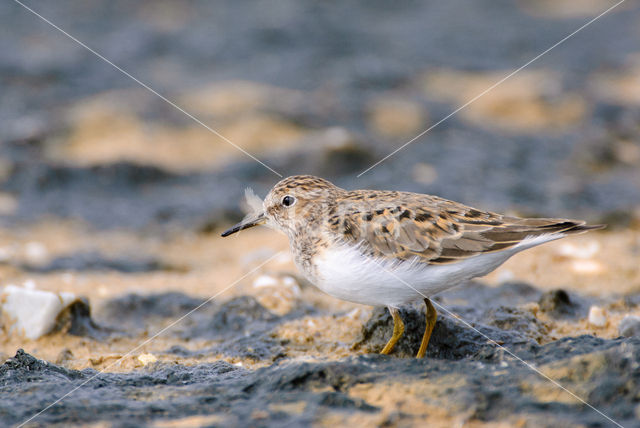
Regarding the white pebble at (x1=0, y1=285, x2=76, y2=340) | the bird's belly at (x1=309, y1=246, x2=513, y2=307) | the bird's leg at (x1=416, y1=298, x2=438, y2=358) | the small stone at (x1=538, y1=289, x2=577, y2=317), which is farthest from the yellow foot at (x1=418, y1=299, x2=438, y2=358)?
the white pebble at (x1=0, y1=285, x2=76, y2=340)

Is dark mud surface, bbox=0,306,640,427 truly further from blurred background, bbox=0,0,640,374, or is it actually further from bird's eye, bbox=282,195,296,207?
blurred background, bbox=0,0,640,374

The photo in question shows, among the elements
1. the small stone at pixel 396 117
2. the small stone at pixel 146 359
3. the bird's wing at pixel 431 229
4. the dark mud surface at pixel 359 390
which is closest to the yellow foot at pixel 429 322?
the bird's wing at pixel 431 229

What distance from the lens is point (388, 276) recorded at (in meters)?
4.55

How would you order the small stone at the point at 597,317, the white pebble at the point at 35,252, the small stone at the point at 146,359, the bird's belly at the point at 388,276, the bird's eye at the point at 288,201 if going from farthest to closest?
1. the white pebble at the point at 35,252
2. the small stone at the point at 597,317
3. the bird's eye at the point at 288,201
4. the small stone at the point at 146,359
5. the bird's belly at the point at 388,276

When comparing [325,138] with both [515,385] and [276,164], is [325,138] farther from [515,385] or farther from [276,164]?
[515,385]

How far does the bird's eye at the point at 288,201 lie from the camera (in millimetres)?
5391

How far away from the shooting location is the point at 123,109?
37.3ft

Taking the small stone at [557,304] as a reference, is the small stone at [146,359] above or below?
below

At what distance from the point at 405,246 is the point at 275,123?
21.6 feet

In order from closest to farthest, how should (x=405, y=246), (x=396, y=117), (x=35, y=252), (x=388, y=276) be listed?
(x=388, y=276)
(x=405, y=246)
(x=35, y=252)
(x=396, y=117)

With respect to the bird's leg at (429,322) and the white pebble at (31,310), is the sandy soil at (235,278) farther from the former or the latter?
the bird's leg at (429,322)

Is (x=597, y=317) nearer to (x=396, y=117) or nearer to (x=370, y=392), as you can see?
(x=370, y=392)

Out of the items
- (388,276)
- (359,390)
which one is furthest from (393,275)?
(359,390)

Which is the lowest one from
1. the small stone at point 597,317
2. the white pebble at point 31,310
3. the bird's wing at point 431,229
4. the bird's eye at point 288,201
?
the small stone at point 597,317
